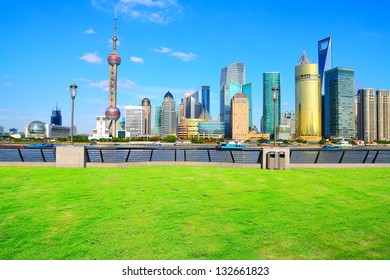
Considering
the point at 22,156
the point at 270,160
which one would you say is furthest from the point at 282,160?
the point at 22,156

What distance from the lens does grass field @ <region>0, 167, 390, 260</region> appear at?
446 centimetres

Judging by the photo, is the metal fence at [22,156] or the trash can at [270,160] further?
the metal fence at [22,156]

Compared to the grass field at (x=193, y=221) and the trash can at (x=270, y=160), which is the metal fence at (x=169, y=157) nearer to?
the trash can at (x=270, y=160)

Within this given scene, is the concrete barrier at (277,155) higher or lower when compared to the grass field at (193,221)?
higher

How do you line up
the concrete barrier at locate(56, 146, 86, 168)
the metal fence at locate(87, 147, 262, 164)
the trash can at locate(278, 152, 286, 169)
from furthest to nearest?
the metal fence at locate(87, 147, 262, 164) → the concrete barrier at locate(56, 146, 86, 168) → the trash can at locate(278, 152, 286, 169)

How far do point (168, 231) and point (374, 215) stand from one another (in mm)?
5116

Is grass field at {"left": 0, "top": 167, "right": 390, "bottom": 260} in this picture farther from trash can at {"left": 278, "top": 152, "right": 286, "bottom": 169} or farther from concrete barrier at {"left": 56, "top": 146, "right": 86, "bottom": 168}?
concrete barrier at {"left": 56, "top": 146, "right": 86, "bottom": 168}

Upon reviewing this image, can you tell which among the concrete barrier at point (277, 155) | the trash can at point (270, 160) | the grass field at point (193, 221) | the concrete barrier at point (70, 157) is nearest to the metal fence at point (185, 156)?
the concrete barrier at point (277, 155)

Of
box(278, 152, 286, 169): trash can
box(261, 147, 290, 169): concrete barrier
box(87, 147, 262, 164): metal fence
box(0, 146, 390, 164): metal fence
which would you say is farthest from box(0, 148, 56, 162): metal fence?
box(278, 152, 286, 169): trash can

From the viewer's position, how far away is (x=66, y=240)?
484 cm

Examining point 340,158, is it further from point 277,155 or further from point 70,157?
point 70,157

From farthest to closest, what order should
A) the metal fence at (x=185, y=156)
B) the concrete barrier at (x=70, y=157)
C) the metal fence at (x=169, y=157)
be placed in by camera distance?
the metal fence at (x=169, y=157), the metal fence at (x=185, y=156), the concrete barrier at (x=70, y=157)

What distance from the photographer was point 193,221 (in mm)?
5926

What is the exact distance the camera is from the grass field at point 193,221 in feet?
14.6
